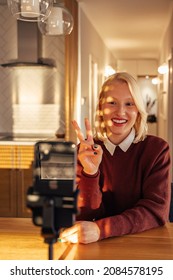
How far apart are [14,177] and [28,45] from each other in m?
1.61

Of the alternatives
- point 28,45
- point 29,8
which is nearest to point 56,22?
point 29,8

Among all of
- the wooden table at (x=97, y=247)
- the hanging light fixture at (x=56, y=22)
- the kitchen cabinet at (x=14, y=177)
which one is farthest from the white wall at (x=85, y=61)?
the wooden table at (x=97, y=247)

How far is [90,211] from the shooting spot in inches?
69.4

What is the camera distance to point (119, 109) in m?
1.80

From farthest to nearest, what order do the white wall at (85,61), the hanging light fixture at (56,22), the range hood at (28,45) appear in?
the white wall at (85,61) < the range hood at (28,45) < the hanging light fixture at (56,22)

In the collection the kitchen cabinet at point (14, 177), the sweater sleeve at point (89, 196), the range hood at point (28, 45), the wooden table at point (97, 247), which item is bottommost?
the kitchen cabinet at point (14, 177)

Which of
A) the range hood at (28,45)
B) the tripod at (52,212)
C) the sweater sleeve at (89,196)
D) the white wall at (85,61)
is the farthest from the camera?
the white wall at (85,61)

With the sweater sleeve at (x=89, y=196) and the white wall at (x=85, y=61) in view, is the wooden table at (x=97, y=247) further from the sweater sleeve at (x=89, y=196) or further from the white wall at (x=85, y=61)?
the white wall at (x=85, y=61)

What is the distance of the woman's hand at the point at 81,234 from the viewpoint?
1.51 m

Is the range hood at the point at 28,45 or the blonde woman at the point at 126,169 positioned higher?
the range hood at the point at 28,45

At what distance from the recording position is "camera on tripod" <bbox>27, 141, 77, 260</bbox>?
93 centimetres

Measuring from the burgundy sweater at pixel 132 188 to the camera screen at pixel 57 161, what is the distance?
0.61m
